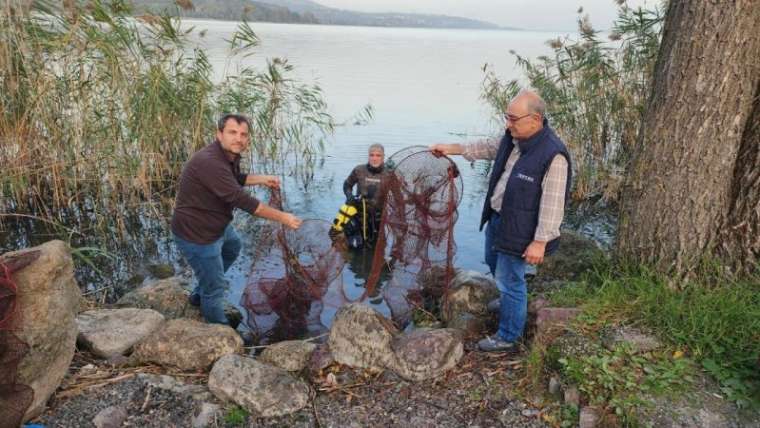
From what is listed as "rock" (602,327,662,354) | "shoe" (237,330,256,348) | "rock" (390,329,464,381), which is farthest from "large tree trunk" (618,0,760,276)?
"shoe" (237,330,256,348)

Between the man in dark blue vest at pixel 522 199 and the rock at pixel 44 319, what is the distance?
8.44 feet

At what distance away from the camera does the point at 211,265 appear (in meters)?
4.18

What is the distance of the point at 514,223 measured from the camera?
3424 millimetres

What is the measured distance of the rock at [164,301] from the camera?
4.87 metres

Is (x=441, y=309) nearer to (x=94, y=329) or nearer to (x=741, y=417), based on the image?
(x=741, y=417)

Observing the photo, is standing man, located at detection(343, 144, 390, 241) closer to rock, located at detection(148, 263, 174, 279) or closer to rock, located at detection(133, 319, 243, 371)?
rock, located at detection(148, 263, 174, 279)

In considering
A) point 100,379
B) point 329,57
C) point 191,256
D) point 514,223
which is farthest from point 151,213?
point 329,57

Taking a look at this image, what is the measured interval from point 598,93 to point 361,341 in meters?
6.53

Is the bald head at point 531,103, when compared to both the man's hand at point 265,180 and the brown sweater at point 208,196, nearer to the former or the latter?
the brown sweater at point 208,196

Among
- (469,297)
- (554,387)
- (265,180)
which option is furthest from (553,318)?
(265,180)

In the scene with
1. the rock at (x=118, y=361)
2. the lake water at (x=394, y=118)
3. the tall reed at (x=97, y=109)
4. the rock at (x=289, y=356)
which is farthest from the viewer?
the lake water at (x=394, y=118)

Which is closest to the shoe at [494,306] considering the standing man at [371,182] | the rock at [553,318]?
the rock at [553,318]

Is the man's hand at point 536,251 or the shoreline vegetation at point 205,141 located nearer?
the shoreline vegetation at point 205,141

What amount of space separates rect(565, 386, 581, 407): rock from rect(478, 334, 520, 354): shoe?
2.11ft
